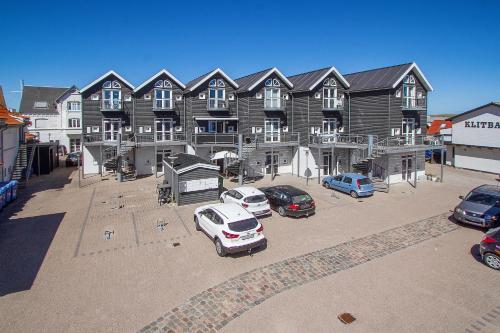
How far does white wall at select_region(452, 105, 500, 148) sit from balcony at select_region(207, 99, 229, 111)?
2545 cm

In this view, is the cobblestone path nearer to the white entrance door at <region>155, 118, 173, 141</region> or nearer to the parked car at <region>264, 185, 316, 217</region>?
the parked car at <region>264, 185, 316, 217</region>

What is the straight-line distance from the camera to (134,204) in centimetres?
1969

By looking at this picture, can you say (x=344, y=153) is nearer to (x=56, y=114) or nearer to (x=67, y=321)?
(x=67, y=321)

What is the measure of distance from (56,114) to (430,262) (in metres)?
51.7

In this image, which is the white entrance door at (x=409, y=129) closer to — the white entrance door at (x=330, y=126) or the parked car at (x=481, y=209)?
the white entrance door at (x=330, y=126)

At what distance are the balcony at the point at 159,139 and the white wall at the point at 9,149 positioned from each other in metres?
9.36

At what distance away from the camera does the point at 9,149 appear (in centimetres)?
2577

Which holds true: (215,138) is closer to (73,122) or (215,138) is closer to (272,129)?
(272,129)

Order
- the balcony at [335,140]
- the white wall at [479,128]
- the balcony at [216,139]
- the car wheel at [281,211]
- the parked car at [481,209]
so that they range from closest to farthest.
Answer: the parked car at [481,209], the car wheel at [281,211], the balcony at [335,140], the balcony at [216,139], the white wall at [479,128]

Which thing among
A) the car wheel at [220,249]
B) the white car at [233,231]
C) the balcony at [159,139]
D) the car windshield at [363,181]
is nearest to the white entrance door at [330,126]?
the car windshield at [363,181]

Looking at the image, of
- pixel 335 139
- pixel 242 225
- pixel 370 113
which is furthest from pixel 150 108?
pixel 242 225

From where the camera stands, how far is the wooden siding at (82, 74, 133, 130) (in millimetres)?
27438

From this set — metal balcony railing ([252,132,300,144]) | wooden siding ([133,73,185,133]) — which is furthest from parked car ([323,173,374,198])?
wooden siding ([133,73,185,133])

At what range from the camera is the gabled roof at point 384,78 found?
26612mm
